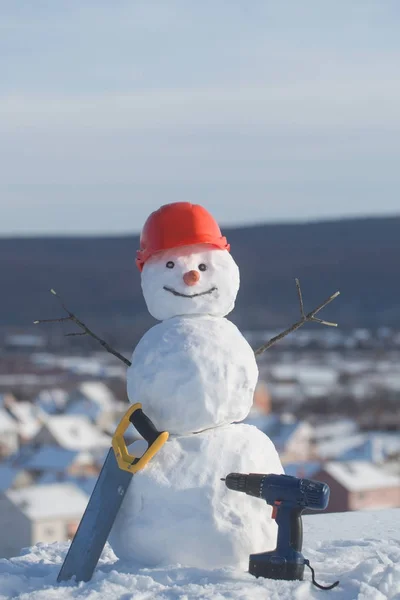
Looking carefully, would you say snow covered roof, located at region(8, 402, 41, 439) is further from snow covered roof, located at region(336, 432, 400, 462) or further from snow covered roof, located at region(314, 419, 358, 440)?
snow covered roof, located at region(336, 432, 400, 462)

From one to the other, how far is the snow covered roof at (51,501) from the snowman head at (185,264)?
12.7 meters

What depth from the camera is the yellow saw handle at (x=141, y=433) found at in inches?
183

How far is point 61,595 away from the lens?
14.5ft

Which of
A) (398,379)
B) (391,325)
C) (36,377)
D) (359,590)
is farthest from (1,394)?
(359,590)

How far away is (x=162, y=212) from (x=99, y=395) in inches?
1324

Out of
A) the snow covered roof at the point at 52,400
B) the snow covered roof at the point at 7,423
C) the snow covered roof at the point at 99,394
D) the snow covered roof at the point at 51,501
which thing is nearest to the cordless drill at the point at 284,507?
the snow covered roof at the point at 51,501

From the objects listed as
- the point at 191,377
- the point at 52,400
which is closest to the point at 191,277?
the point at 191,377

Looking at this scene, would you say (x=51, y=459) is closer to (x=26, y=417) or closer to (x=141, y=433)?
(x=26, y=417)

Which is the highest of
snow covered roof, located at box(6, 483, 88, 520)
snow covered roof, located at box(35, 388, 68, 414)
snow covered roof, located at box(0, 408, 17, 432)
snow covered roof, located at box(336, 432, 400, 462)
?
snow covered roof, located at box(35, 388, 68, 414)

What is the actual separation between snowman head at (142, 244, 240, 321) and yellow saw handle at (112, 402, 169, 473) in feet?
1.49

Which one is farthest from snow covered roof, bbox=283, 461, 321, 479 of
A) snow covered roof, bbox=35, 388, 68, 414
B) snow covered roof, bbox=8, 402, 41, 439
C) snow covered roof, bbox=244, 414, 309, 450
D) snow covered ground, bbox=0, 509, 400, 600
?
snow covered ground, bbox=0, 509, 400, 600

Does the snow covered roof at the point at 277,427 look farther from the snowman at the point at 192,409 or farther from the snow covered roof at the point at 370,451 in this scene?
the snowman at the point at 192,409

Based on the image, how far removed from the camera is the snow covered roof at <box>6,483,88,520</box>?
17.5 metres

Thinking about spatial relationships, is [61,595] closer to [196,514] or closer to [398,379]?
[196,514]
